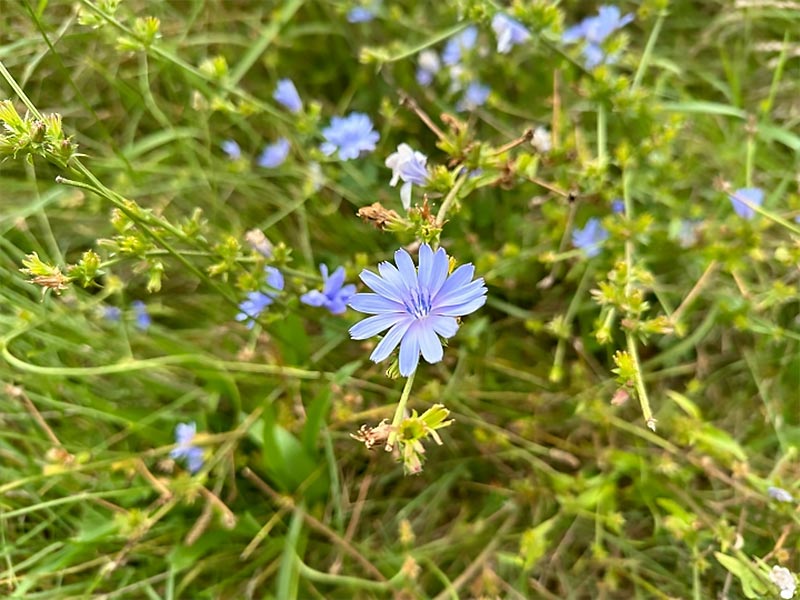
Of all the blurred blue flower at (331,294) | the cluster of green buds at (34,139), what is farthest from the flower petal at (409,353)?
the cluster of green buds at (34,139)

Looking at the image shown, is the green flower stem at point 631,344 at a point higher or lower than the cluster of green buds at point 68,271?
lower

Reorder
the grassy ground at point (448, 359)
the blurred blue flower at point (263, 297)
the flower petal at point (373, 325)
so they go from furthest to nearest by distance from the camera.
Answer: the grassy ground at point (448, 359) < the blurred blue flower at point (263, 297) < the flower petal at point (373, 325)

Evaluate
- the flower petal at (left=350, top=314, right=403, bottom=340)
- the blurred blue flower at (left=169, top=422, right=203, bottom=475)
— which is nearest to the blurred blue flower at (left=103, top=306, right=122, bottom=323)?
the blurred blue flower at (left=169, top=422, right=203, bottom=475)

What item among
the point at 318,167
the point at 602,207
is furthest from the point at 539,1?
the point at 318,167

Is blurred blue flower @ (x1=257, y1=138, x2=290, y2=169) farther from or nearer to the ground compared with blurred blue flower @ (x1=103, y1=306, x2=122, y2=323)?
farther from the ground

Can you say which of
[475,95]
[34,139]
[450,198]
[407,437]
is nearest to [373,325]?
[407,437]

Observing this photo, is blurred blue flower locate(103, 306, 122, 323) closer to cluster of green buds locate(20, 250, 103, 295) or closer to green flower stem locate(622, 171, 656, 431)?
cluster of green buds locate(20, 250, 103, 295)

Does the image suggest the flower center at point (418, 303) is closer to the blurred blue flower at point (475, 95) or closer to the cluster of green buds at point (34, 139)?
the cluster of green buds at point (34, 139)
